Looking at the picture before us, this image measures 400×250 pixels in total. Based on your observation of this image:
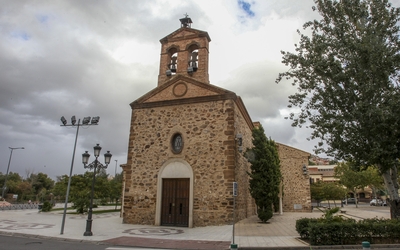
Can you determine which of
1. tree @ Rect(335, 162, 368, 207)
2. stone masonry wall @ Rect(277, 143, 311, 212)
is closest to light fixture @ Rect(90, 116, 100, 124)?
stone masonry wall @ Rect(277, 143, 311, 212)

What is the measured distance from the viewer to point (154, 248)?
341 inches

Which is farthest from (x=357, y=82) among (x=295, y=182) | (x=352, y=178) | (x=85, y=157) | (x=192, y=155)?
(x=352, y=178)

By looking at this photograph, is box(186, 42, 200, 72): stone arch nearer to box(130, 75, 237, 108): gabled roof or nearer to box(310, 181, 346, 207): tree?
box(130, 75, 237, 108): gabled roof

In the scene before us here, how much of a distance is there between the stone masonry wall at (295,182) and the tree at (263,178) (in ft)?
35.6

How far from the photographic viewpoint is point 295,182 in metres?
26.8

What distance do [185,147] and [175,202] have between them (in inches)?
120

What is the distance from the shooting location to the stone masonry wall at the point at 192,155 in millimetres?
13961

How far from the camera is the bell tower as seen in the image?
1633 cm

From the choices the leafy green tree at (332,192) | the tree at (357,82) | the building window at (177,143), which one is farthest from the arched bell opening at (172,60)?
the leafy green tree at (332,192)

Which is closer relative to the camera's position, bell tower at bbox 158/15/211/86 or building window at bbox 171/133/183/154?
building window at bbox 171/133/183/154

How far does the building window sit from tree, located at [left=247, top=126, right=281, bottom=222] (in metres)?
4.35

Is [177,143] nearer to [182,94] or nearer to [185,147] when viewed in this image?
[185,147]

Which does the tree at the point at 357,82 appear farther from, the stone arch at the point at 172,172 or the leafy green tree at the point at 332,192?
the leafy green tree at the point at 332,192

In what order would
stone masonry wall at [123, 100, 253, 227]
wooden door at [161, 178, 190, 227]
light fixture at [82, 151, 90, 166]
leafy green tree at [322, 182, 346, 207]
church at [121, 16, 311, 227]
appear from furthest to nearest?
leafy green tree at [322, 182, 346, 207], wooden door at [161, 178, 190, 227], church at [121, 16, 311, 227], stone masonry wall at [123, 100, 253, 227], light fixture at [82, 151, 90, 166]
